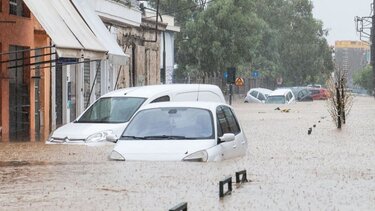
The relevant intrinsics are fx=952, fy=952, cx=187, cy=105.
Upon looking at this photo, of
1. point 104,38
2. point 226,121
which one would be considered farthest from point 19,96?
point 226,121

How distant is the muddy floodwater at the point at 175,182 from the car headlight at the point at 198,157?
17cm

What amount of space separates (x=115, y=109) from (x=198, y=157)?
→ 7043 mm

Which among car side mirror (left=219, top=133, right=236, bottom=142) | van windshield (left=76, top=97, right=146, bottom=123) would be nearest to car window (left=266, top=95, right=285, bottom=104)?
van windshield (left=76, top=97, right=146, bottom=123)

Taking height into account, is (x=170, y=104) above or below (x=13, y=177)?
above

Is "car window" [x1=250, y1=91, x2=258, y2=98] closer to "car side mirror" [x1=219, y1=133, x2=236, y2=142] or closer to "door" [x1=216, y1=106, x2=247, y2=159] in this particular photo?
"door" [x1=216, y1=106, x2=247, y2=159]

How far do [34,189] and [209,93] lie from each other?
1107 centimetres

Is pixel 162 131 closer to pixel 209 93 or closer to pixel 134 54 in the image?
pixel 209 93

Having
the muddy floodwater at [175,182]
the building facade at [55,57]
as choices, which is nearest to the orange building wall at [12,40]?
the building facade at [55,57]

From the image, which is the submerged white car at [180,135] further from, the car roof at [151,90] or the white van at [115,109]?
the car roof at [151,90]

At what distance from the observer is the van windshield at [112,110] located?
808 inches

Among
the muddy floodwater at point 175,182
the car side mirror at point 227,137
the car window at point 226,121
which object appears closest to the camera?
the muddy floodwater at point 175,182

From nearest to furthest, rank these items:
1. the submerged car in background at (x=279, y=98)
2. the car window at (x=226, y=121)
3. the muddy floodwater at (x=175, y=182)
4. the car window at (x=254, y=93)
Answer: the muddy floodwater at (x=175, y=182) < the car window at (x=226, y=121) < the submerged car in background at (x=279, y=98) < the car window at (x=254, y=93)

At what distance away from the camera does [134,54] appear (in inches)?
1818

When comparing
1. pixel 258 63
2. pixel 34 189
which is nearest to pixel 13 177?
pixel 34 189
